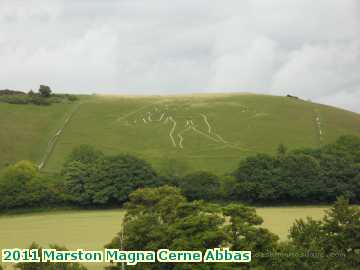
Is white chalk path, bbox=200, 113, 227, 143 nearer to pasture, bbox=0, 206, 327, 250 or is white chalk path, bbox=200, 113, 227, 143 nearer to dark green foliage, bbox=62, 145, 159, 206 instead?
dark green foliage, bbox=62, 145, 159, 206

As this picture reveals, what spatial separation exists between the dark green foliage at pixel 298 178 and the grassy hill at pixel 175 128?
1430 cm

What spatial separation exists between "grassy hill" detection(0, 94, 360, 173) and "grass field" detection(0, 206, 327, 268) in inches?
1079

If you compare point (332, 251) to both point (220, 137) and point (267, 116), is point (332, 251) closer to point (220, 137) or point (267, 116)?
point (220, 137)

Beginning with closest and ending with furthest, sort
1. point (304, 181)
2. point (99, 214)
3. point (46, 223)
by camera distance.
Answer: point (46, 223) → point (99, 214) → point (304, 181)

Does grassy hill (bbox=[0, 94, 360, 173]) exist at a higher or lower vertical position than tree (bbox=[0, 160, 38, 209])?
higher

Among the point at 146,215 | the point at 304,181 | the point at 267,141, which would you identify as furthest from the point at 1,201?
the point at 267,141

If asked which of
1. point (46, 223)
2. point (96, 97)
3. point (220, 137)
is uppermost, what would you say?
point (96, 97)

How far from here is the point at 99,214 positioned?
278 ft

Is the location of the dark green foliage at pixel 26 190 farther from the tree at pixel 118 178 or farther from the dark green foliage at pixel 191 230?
the dark green foliage at pixel 191 230

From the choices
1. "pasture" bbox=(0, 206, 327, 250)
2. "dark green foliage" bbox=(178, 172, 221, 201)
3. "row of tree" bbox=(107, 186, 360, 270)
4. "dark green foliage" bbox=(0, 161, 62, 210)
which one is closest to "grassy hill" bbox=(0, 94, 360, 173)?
"dark green foliage" bbox=(178, 172, 221, 201)

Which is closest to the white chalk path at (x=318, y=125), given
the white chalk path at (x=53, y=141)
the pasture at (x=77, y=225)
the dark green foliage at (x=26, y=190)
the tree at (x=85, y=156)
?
the pasture at (x=77, y=225)

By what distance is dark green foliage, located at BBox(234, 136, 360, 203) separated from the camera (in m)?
91.1

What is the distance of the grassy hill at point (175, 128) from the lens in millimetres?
121000

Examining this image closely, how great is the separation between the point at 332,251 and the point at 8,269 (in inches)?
894
